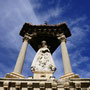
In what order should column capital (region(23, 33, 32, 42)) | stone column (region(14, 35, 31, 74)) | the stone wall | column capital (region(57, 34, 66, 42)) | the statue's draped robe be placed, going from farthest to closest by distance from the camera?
column capital (region(23, 33, 32, 42))
column capital (region(57, 34, 66, 42))
the statue's draped robe
stone column (region(14, 35, 31, 74))
the stone wall

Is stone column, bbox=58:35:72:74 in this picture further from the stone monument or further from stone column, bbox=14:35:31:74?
stone column, bbox=14:35:31:74

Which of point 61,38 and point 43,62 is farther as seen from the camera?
point 61,38

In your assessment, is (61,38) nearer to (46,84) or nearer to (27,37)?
(27,37)

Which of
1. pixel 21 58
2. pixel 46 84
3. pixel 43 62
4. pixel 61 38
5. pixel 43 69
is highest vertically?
pixel 61 38

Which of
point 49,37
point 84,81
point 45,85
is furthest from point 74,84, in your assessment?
point 49,37

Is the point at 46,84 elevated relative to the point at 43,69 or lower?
lower

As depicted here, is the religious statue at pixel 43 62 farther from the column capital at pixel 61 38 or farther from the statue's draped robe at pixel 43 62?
the column capital at pixel 61 38

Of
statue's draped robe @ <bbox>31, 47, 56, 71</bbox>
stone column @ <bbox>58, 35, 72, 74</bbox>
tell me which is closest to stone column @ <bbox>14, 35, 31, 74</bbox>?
statue's draped robe @ <bbox>31, 47, 56, 71</bbox>

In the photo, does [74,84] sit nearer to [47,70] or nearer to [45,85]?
[45,85]

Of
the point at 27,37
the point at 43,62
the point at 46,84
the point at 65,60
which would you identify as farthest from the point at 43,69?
the point at 27,37

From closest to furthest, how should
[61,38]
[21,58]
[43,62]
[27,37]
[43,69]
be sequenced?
[43,69] < [43,62] < [21,58] < [61,38] < [27,37]

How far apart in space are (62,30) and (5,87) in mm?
9587

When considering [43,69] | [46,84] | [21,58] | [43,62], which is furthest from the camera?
[21,58]

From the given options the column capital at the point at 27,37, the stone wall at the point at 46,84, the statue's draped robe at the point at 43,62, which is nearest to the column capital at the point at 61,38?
the statue's draped robe at the point at 43,62
